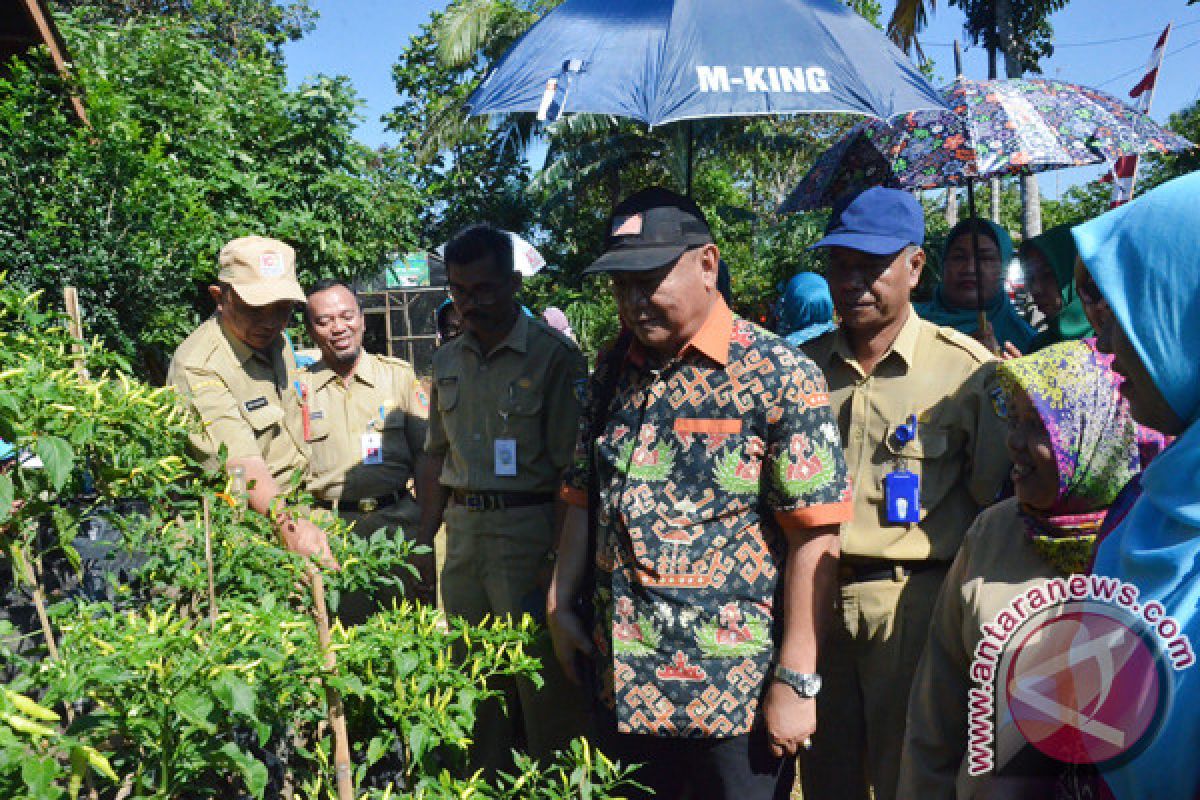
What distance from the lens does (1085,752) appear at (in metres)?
1.30

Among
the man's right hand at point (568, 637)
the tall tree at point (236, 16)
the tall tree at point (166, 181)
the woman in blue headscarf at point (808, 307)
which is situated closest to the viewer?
the man's right hand at point (568, 637)

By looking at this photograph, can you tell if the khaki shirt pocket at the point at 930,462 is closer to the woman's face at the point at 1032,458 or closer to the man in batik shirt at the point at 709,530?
the man in batik shirt at the point at 709,530

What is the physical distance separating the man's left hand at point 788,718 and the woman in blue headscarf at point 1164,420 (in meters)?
1.00

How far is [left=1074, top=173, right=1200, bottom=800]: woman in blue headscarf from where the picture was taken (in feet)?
3.66

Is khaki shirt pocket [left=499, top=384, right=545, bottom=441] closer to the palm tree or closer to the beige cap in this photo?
the beige cap

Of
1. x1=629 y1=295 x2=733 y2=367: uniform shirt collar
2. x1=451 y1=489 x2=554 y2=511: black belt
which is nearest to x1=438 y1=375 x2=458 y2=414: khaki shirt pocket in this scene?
x1=451 y1=489 x2=554 y2=511: black belt

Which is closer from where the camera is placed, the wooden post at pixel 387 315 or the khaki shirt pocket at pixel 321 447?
the khaki shirt pocket at pixel 321 447

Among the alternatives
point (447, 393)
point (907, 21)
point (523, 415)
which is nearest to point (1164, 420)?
point (523, 415)

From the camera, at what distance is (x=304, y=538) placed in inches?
86.4

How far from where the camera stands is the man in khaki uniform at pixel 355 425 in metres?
4.02

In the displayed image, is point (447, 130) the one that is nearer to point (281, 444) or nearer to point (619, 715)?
point (281, 444)

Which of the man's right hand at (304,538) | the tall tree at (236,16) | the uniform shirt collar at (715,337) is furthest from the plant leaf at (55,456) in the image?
the tall tree at (236,16)

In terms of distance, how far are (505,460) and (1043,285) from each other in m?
2.44

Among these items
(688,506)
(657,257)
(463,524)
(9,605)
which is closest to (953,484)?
(688,506)
